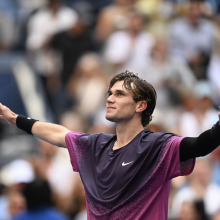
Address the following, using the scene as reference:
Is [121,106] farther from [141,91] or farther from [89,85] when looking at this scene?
[89,85]

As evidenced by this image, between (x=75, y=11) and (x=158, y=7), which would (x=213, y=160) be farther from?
(x=75, y=11)

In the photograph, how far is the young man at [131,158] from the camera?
4.91 m

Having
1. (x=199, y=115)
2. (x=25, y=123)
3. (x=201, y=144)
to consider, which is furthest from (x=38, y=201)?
(x=199, y=115)

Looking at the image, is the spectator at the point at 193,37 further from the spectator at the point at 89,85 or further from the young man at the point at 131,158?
the young man at the point at 131,158

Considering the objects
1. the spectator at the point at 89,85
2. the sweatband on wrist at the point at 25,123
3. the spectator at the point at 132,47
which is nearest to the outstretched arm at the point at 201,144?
the sweatband on wrist at the point at 25,123

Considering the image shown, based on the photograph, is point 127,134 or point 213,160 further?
point 213,160

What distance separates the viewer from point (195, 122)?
31.4 feet

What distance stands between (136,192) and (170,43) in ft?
20.2

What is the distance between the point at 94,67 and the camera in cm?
1060

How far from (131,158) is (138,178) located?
5.6 inches

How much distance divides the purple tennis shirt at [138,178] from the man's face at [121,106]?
17cm

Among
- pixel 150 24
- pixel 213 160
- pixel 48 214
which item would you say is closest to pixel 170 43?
pixel 150 24

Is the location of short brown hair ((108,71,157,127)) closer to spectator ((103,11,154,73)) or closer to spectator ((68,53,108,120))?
spectator ((68,53,108,120))

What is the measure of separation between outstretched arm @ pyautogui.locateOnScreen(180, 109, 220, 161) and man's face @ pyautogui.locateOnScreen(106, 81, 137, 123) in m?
0.53
